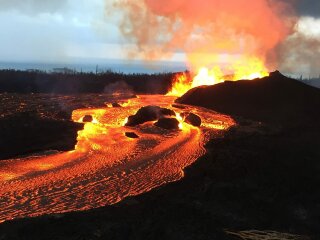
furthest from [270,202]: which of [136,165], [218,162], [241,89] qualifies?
[241,89]

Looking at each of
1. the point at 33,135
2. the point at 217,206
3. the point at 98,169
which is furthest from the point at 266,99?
the point at 217,206

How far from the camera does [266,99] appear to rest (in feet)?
154

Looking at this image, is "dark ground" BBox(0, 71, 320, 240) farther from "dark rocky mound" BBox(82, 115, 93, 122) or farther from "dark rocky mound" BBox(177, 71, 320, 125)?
"dark rocky mound" BBox(177, 71, 320, 125)

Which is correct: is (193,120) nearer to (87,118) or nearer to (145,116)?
(145,116)

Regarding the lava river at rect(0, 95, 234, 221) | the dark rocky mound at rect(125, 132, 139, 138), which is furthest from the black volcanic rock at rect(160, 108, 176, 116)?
the dark rocky mound at rect(125, 132, 139, 138)

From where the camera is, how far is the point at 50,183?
20.2m

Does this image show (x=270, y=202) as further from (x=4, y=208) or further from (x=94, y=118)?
(x=94, y=118)

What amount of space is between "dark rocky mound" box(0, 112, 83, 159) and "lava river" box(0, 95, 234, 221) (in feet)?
3.29

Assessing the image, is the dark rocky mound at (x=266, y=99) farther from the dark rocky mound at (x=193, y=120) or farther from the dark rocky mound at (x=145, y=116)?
the dark rocky mound at (x=145, y=116)

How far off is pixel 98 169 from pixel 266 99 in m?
28.9

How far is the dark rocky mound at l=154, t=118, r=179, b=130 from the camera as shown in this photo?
118 ft

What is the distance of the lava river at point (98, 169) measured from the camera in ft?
58.7

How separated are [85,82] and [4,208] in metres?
63.4

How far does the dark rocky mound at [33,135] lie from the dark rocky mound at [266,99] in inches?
761
